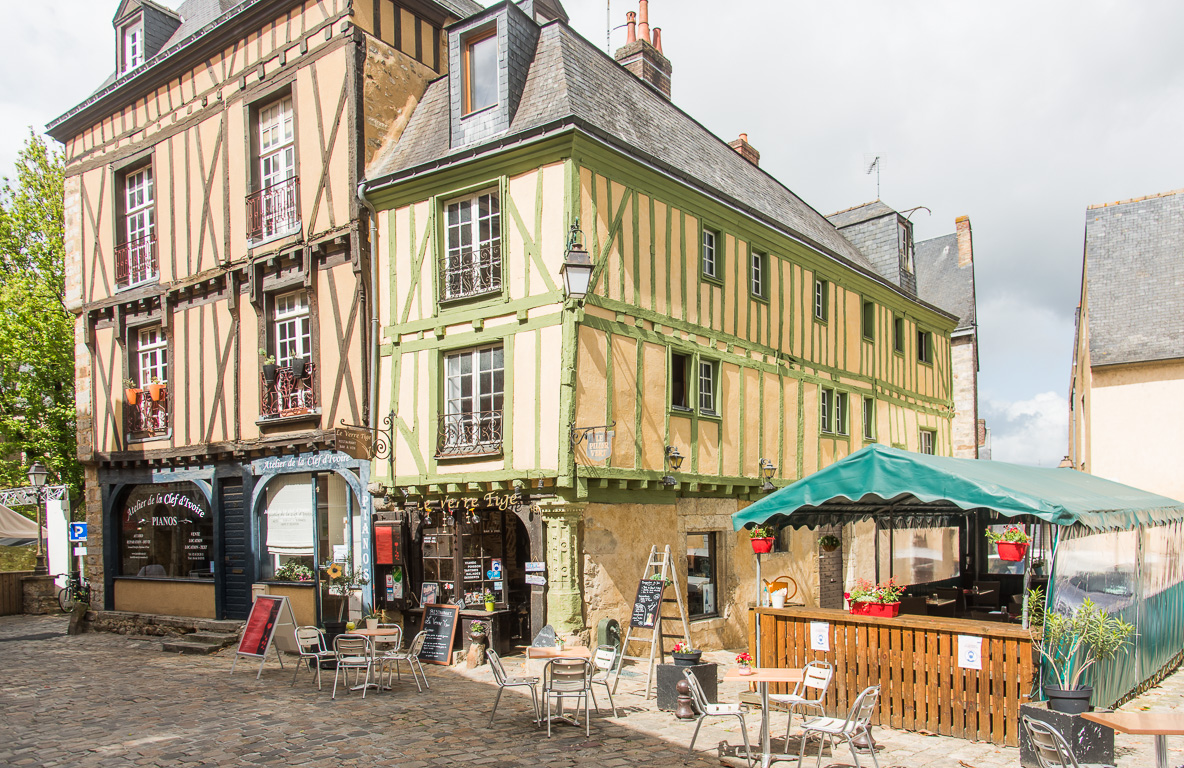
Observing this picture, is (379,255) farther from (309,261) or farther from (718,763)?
(718,763)

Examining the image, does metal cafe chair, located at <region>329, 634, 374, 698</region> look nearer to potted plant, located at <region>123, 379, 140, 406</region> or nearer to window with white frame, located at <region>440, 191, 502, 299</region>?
window with white frame, located at <region>440, 191, 502, 299</region>

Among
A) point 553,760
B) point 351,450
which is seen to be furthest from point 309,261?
point 553,760

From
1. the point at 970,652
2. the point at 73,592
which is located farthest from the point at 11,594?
the point at 970,652

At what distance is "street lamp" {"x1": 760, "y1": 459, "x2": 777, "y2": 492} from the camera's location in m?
12.9

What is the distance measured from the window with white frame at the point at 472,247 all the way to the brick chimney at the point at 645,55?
4.72 meters

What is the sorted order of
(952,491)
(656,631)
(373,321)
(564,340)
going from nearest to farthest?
(952,491) → (656,631) → (564,340) → (373,321)

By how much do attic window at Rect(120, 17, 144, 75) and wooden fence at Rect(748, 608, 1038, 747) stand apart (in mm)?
13751

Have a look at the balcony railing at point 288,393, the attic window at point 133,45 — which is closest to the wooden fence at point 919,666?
the balcony railing at point 288,393

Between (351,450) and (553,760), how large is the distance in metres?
5.98

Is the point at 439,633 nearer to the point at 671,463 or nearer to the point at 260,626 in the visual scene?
the point at 260,626

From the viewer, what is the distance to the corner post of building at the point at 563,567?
9.95m

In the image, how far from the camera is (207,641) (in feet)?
39.9

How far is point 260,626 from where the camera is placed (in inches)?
398

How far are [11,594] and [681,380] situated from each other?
1475 cm
